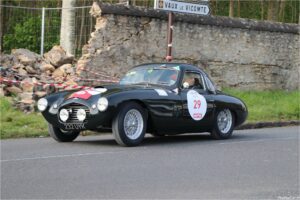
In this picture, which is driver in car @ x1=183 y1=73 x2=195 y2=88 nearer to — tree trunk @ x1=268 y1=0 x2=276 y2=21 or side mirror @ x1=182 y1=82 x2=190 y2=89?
side mirror @ x1=182 y1=82 x2=190 y2=89

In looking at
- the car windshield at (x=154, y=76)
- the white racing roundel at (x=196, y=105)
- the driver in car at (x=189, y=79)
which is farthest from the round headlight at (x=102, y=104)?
the driver in car at (x=189, y=79)

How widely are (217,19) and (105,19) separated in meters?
4.92

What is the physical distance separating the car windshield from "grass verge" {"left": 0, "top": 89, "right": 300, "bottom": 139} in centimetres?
242

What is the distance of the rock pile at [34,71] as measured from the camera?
17.7 meters

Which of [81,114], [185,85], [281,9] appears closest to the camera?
[81,114]

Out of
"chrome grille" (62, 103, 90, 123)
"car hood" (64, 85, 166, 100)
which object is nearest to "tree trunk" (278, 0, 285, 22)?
"car hood" (64, 85, 166, 100)

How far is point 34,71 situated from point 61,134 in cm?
752

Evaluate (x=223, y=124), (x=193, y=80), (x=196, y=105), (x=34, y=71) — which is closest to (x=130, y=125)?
(x=196, y=105)

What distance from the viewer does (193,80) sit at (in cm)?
1338

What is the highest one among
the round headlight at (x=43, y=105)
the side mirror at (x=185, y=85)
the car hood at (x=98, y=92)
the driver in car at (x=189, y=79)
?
the driver in car at (x=189, y=79)

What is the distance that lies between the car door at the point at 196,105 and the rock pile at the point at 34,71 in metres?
5.17

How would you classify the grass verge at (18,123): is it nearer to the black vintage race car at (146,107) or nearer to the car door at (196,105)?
the black vintage race car at (146,107)

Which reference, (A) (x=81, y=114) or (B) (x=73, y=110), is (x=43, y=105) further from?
(A) (x=81, y=114)

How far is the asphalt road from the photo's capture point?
7.79 meters
